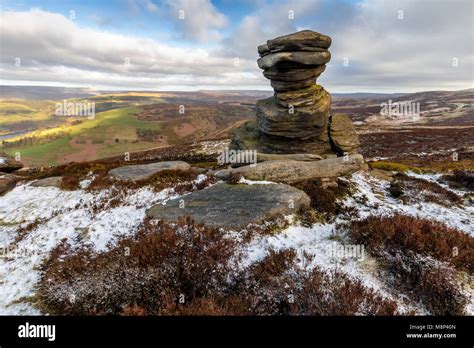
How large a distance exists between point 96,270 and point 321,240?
7831 millimetres

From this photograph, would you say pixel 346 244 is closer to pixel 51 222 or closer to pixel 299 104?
pixel 51 222

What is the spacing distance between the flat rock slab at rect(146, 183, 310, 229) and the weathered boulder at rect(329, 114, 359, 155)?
467 inches

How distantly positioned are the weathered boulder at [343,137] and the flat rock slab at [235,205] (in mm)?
11859

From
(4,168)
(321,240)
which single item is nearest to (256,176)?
(321,240)

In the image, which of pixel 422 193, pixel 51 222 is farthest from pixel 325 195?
pixel 51 222

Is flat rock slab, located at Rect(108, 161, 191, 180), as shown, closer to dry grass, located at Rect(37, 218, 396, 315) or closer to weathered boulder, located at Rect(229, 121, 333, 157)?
weathered boulder, located at Rect(229, 121, 333, 157)

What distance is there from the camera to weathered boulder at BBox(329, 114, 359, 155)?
22.7 meters

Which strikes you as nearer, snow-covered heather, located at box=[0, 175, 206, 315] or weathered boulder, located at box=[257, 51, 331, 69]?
snow-covered heather, located at box=[0, 175, 206, 315]

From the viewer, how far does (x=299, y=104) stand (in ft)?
72.0

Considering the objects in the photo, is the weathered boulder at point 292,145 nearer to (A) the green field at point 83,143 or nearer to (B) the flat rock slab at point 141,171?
(B) the flat rock slab at point 141,171

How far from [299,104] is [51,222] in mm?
18695

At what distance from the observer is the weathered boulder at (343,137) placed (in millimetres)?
Answer: 22688

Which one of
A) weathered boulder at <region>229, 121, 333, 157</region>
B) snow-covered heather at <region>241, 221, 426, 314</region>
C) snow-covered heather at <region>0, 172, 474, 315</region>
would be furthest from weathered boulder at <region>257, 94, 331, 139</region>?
snow-covered heather at <region>241, 221, 426, 314</region>

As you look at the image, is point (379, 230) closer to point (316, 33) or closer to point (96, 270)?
point (96, 270)
